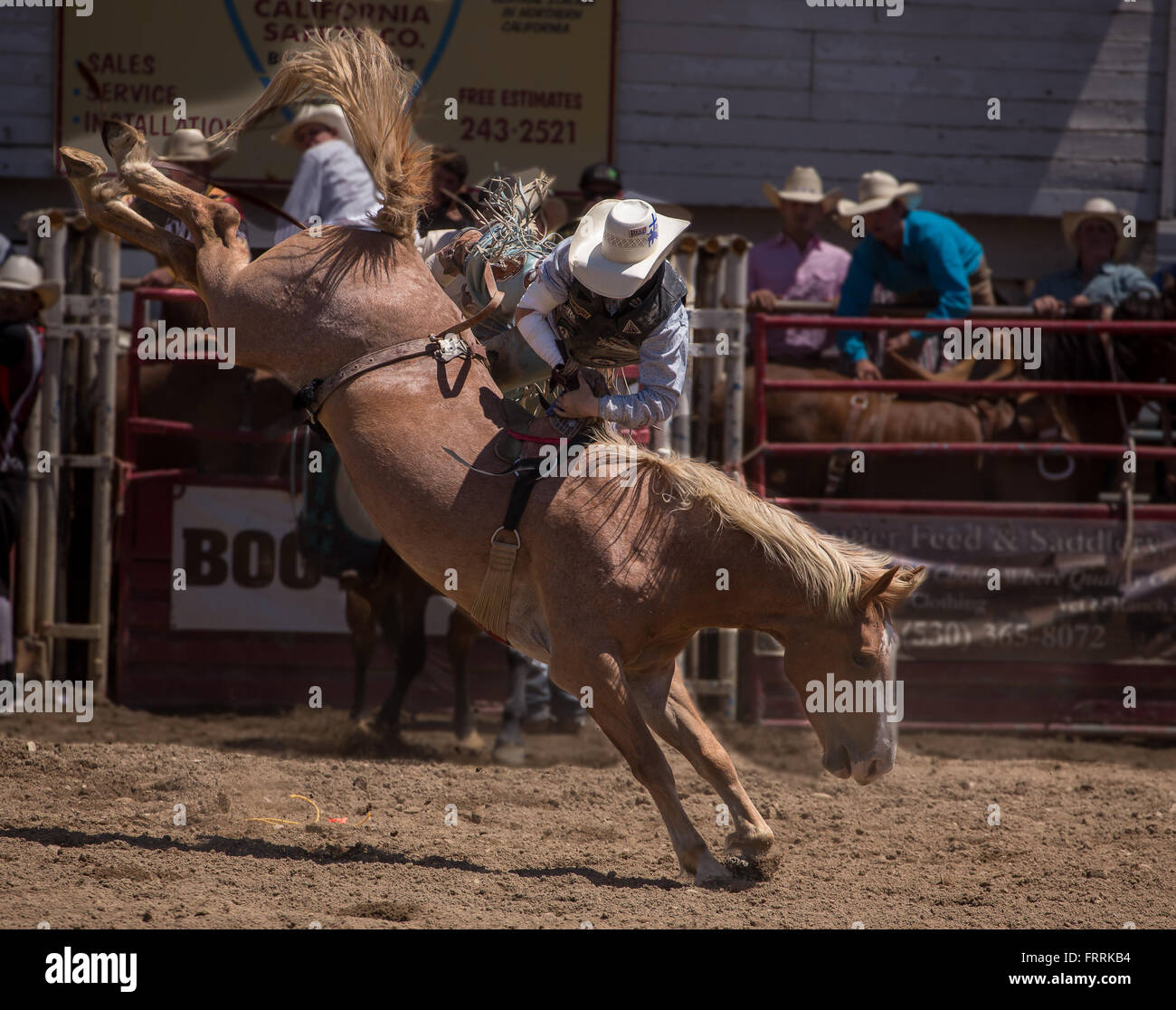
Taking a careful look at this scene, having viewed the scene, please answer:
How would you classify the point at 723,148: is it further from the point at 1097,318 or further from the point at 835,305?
the point at 1097,318

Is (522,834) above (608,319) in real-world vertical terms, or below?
below

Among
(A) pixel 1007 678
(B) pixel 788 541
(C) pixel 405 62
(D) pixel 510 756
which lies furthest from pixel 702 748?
(C) pixel 405 62

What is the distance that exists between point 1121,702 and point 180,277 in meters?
4.93

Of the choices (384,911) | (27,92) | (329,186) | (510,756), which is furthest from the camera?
(27,92)

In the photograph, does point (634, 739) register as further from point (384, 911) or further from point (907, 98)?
point (907, 98)

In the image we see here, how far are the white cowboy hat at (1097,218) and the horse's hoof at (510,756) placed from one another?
457cm

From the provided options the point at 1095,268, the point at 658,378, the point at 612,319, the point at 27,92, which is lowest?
the point at 658,378

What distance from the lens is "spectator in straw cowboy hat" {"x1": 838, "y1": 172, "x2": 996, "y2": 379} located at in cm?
699

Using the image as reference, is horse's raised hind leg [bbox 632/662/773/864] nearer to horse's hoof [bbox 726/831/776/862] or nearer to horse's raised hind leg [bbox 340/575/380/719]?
horse's hoof [bbox 726/831/776/862]

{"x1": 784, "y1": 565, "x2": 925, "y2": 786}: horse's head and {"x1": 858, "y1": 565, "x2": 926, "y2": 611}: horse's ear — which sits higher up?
{"x1": 858, "y1": 565, "x2": 926, "y2": 611}: horse's ear

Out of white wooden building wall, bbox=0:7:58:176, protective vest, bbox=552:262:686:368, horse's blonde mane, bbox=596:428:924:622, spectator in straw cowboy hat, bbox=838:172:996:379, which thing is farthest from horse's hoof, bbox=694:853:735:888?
white wooden building wall, bbox=0:7:58:176

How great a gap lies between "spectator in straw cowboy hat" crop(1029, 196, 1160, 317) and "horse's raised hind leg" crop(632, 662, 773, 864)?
4.21m

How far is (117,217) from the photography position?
439 cm

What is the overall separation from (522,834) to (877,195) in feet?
14.1
